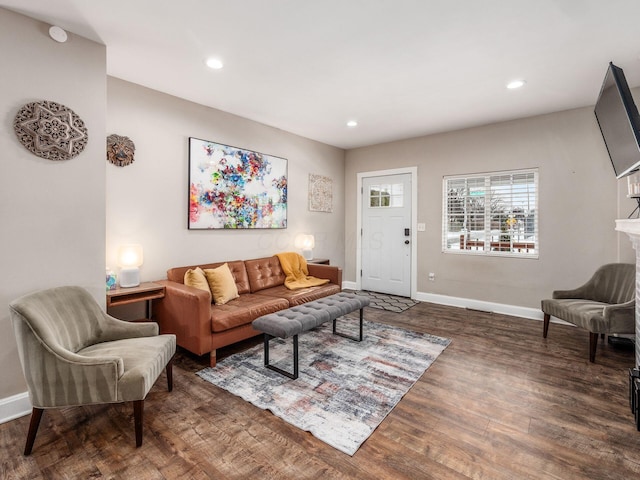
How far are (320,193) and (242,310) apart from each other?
2889 millimetres

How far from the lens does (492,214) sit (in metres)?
4.39

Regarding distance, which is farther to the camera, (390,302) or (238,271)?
(390,302)

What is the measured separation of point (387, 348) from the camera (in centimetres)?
311

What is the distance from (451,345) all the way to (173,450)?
2.62 m

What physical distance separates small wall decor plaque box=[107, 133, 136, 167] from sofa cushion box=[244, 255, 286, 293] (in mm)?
1682

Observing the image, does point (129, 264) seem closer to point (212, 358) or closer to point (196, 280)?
point (196, 280)

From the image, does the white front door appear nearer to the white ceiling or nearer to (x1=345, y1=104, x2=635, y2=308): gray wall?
(x1=345, y1=104, x2=635, y2=308): gray wall

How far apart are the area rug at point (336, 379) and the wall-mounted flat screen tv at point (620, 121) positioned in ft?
6.99

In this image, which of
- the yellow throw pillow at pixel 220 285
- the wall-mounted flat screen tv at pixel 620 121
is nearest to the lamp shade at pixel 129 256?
the yellow throw pillow at pixel 220 285

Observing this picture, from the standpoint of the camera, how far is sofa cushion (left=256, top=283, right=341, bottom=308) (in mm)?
3470

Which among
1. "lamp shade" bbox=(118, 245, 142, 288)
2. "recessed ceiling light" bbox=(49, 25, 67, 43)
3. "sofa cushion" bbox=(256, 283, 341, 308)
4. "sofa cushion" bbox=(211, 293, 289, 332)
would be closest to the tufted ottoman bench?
"sofa cushion" bbox=(211, 293, 289, 332)

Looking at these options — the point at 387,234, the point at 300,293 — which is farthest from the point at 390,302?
the point at 300,293

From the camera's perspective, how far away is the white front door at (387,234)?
5.18 m

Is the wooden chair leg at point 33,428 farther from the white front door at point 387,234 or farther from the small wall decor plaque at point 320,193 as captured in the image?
the white front door at point 387,234
